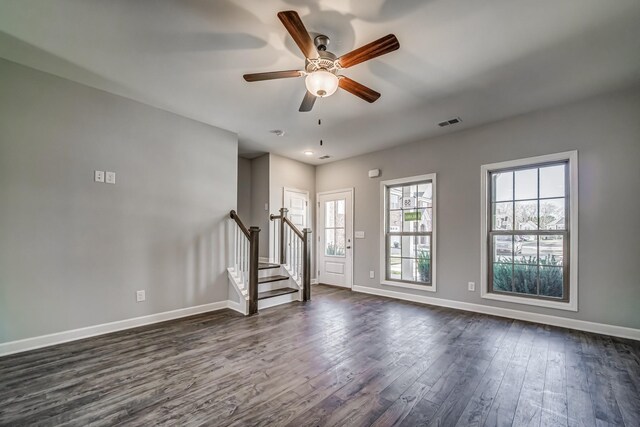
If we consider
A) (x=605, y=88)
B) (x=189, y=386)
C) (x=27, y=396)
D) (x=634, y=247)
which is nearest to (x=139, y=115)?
(x=27, y=396)

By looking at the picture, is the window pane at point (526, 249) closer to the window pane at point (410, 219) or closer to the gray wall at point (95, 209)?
the window pane at point (410, 219)

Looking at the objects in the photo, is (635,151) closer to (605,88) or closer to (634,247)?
(605,88)

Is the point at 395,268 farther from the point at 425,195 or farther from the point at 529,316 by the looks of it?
the point at 529,316

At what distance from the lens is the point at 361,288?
5.56 meters

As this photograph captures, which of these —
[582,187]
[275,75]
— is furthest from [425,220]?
[275,75]

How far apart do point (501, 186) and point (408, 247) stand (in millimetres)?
1774

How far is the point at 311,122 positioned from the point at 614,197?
384 centimetres

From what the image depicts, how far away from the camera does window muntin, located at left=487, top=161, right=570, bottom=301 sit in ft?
11.8

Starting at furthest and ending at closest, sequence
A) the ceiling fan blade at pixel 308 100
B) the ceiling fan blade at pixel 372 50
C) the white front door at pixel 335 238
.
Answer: the white front door at pixel 335 238, the ceiling fan blade at pixel 308 100, the ceiling fan blade at pixel 372 50

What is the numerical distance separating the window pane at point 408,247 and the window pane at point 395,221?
9.1 inches

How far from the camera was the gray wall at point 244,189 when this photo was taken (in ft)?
19.4

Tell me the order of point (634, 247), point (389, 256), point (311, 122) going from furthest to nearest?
point (389, 256)
point (311, 122)
point (634, 247)

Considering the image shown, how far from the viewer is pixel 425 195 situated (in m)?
4.86

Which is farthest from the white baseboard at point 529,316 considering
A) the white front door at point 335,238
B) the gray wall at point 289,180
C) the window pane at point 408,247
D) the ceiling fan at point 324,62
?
the ceiling fan at point 324,62
